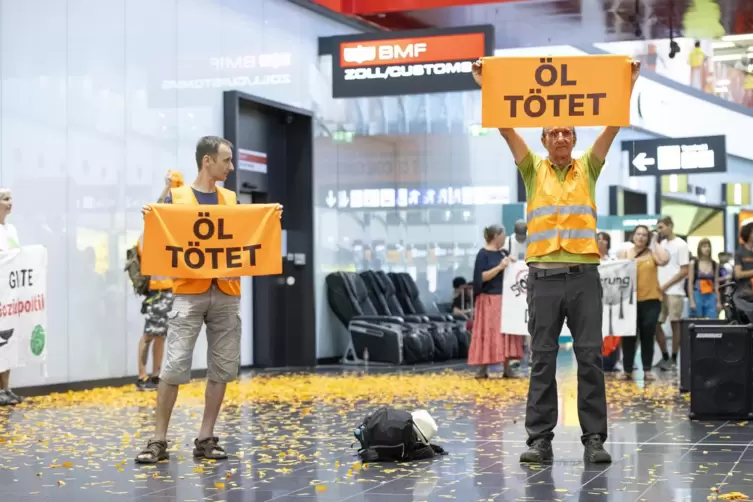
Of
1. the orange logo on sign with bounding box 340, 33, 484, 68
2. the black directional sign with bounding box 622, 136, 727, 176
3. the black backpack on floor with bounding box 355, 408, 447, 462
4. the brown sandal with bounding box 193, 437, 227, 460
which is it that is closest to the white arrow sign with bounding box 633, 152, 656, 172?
the black directional sign with bounding box 622, 136, 727, 176

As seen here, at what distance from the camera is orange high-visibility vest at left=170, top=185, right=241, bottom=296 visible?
24.2 feet

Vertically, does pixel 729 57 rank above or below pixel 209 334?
above

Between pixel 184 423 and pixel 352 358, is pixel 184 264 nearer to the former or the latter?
pixel 184 423

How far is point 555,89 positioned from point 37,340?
19.7 ft

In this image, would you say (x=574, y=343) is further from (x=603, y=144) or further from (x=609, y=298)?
(x=609, y=298)

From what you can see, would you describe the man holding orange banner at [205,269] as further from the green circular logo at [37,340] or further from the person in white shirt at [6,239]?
the green circular logo at [37,340]

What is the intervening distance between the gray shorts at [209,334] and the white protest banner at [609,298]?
7.00 meters

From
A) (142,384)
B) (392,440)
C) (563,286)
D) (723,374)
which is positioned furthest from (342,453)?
(142,384)

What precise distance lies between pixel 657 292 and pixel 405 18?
5485 mm

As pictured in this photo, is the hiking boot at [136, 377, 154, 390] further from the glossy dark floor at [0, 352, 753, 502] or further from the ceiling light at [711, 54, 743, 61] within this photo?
the ceiling light at [711, 54, 743, 61]

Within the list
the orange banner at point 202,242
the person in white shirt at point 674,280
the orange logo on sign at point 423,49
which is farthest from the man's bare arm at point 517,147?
the person in white shirt at point 674,280

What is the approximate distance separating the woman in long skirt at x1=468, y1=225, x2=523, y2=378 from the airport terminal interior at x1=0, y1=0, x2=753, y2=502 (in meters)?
0.03

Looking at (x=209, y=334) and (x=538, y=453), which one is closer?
(x=538, y=453)

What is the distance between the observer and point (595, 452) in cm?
705
